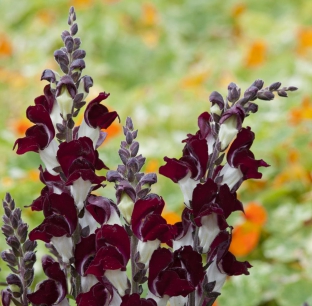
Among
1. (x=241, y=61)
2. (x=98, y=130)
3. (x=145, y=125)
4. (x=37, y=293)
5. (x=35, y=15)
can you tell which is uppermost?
(x=35, y=15)

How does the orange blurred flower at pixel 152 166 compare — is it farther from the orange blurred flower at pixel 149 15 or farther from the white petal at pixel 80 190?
the orange blurred flower at pixel 149 15

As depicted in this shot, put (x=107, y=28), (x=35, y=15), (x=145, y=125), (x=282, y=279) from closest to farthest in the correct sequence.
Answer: (x=282, y=279)
(x=145, y=125)
(x=107, y=28)
(x=35, y=15)

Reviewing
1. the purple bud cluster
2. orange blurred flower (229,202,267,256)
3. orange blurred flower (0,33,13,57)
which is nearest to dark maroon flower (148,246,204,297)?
the purple bud cluster

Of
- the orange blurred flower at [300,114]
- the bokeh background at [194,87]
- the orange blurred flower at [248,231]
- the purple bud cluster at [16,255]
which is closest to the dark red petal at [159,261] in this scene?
the purple bud cluster at [16,255]

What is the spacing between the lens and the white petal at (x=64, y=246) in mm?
534

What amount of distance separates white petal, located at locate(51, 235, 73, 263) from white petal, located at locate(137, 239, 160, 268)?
59 mm

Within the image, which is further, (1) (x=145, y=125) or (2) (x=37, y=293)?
(1) (x=145, y=125)

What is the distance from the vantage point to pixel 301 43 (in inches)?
76.7

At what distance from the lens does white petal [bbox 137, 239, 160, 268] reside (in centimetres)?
52

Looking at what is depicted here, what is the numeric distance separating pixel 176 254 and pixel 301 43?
152cm

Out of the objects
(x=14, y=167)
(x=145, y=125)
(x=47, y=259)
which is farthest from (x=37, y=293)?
(x=145, y=125)

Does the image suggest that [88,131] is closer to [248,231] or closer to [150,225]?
[150,225]

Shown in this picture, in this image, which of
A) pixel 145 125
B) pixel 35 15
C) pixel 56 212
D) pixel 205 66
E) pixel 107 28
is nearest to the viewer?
pixel 56 212

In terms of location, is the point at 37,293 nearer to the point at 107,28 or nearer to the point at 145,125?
the point at 145,125
